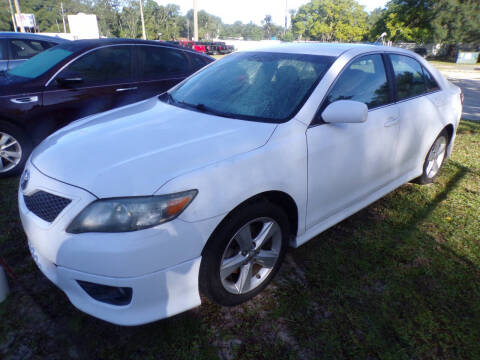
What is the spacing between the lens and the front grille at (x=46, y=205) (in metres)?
1.84

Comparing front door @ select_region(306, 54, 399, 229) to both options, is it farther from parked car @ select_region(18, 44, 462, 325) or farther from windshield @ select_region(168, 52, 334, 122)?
windshield @ select_region(168, 52, 334, 122)

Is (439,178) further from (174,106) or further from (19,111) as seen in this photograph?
(19,111)

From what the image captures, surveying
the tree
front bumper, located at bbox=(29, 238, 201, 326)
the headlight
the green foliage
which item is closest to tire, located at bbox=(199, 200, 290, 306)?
front bumper, located at bbox=(29, 238, 201, 326)

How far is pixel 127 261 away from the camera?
1686 mm

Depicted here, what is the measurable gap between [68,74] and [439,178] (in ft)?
15.6

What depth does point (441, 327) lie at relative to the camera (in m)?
2.16

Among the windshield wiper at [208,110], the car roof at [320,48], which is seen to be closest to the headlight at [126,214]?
the windshield wiper at [208,110]

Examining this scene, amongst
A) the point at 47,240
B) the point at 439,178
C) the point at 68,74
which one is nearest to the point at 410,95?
the point at 439,178

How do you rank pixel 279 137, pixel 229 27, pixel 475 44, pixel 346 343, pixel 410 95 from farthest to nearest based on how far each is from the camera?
1. pixel 229 27
2. pixel 475 44
3. pixel 410 95
4. pixel 279 137
5. pixel 346 343

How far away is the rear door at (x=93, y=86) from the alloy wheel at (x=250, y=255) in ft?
10.6

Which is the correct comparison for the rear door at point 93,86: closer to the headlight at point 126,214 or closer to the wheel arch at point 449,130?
the headlight at point 126,214

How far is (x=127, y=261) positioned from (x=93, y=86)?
3.45 meters

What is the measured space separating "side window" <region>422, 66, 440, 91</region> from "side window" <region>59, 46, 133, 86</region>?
3.61 m

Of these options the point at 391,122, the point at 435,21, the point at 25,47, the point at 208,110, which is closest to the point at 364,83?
the point at 391,122
